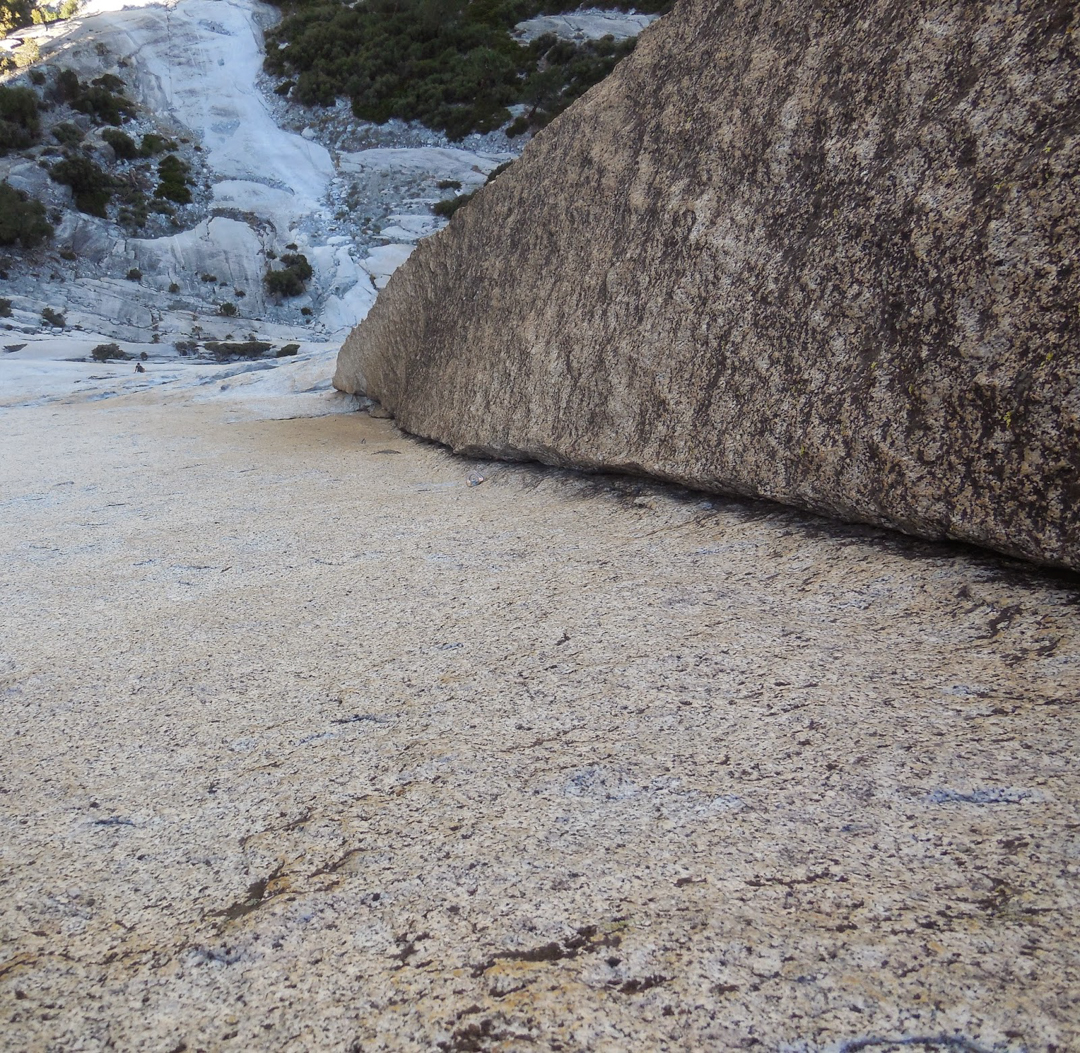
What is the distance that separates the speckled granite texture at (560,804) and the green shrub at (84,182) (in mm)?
16881

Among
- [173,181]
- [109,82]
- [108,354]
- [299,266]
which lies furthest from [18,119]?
[108,354]

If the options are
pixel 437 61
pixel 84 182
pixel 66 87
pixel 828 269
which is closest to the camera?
pixel 828 269

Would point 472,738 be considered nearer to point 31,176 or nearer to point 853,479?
point 853,479

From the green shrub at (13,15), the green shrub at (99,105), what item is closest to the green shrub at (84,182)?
the green shrub at (99,105)

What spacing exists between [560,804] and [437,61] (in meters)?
22.6

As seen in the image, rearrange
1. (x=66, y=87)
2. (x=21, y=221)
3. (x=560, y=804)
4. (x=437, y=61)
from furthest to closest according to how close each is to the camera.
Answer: (x=437, y=61) → (x=66, y=87) → (x=21, y=221) → (x=560, y=804)

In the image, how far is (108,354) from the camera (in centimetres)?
933

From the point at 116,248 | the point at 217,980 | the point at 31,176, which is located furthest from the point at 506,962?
the point at 31,176

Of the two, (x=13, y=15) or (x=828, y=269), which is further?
(x=13, y=15)

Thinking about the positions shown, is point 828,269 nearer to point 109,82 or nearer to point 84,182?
point 84,182

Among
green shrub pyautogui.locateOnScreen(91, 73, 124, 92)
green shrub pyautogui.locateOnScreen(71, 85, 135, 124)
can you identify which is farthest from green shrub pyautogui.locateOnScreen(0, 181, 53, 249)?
green shrub pyautogui.locateOnScreen(91, 73, 124, 92)

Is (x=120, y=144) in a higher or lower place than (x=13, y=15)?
lower

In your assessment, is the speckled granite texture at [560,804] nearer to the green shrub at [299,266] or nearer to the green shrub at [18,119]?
the green shrub at [299,266]

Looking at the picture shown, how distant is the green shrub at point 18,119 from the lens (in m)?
15.4
